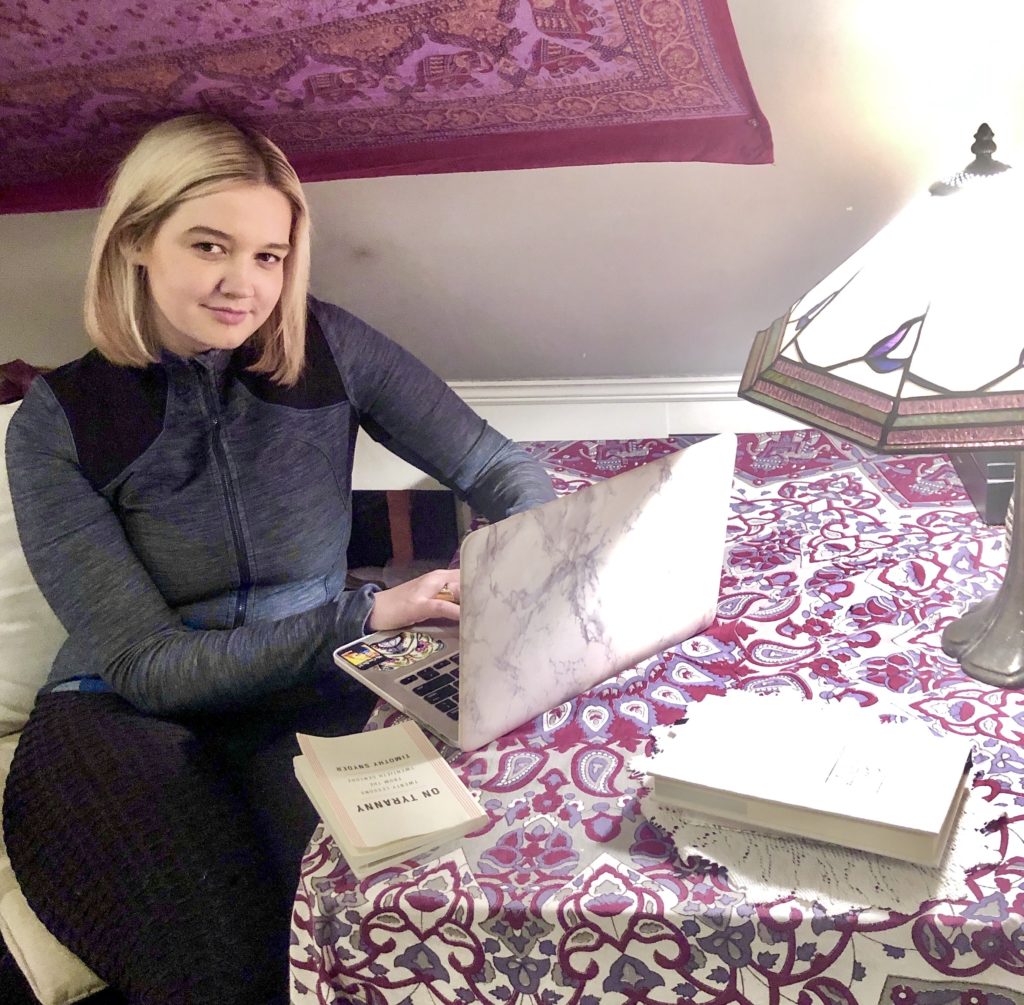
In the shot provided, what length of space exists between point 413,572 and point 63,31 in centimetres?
98

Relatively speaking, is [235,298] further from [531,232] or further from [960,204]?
[960,204]

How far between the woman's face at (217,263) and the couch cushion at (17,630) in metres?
0.37

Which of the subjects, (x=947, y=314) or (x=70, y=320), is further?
(x=70, y=320)

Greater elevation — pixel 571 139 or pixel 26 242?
pixel 571 139

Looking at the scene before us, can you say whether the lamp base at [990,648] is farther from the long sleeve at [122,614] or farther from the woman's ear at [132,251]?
the woman's ear at [132,251]

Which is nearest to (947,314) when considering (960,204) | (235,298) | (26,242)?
(960,204)

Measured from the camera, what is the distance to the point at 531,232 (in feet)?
4.79

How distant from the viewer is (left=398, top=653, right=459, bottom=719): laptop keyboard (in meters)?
1.01

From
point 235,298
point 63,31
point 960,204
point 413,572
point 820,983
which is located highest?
point 63,31

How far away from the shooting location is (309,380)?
1359 mm

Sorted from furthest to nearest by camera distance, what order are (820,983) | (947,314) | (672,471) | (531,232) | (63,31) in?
1. (531,232)
2. (63,31)
3. (672,471)
4. (947,314)
5. (820,983)

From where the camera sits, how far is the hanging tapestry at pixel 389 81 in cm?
111

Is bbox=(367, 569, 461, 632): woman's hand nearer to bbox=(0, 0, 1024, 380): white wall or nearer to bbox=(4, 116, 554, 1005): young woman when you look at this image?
bbox=(4, 116, 554, 1005): young woman

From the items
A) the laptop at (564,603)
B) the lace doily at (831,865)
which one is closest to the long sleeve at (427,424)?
the laptop at (564,603)
